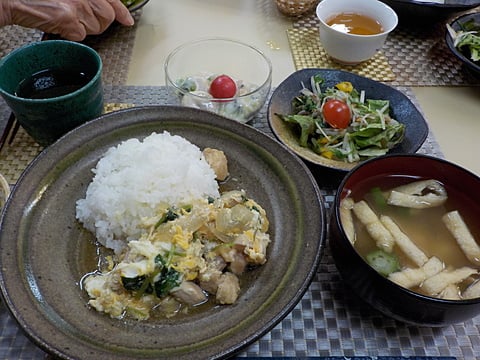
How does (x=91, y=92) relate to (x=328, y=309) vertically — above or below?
above

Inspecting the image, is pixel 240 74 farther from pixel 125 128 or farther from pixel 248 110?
pixel 125 128

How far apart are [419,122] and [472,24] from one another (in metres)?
1.05

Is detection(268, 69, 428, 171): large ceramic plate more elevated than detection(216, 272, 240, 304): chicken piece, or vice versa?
detection(268, 69, 428, 171): large ceramic plate

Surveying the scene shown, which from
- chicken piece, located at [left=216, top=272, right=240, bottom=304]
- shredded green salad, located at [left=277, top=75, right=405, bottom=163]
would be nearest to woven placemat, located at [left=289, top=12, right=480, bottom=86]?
shredded green salad, located at [left=277, top=75, right=405, bottom=163]

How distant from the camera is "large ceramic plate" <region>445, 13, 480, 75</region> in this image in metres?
2.38

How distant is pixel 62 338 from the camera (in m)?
1.20

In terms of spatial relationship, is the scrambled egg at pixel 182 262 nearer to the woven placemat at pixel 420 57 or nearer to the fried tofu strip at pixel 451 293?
the fried tofu strip at pixel 451 293

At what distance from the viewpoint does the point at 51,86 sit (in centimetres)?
196

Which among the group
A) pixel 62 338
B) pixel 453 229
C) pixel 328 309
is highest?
pixel 453 229

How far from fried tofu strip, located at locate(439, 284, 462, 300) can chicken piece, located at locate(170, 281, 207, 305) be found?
701mm

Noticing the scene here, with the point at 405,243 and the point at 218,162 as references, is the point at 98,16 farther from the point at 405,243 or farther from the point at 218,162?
the point at 405,243

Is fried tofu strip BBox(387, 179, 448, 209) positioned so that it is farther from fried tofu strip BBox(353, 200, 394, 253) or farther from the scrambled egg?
the scrambled egg

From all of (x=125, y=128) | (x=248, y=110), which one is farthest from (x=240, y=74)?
(x=125, y=128)

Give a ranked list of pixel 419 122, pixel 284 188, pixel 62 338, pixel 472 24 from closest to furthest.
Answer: pixel 62 338 < pixel 284 188 < pixel 419 122 < pixel 472 24
